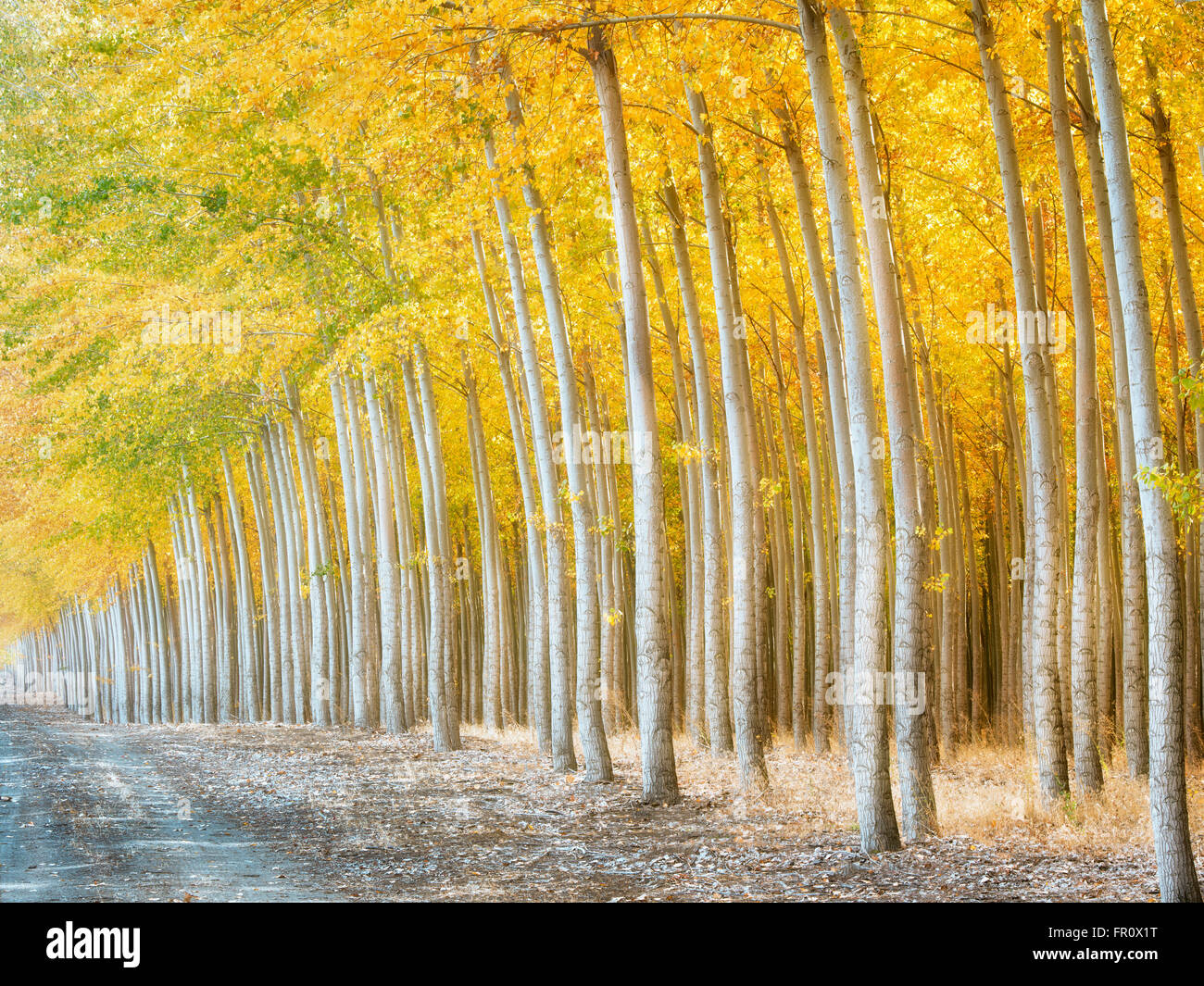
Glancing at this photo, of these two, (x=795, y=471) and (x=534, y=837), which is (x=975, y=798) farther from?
(x=795, y=471)

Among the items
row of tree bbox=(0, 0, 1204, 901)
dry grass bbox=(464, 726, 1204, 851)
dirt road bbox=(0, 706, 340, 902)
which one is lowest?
dry grass bbox=(464, 726, 1204, 851)

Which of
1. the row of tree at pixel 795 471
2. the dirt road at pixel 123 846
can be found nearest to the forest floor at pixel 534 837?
the dirt road at pixel 123 846

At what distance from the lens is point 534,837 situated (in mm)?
10625

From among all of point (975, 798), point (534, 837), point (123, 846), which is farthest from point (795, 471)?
point (123, 846)

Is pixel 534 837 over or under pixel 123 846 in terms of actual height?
under

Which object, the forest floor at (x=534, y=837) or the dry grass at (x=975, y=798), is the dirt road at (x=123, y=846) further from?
the dry grass at (x=975, y=798)

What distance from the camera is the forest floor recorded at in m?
8.09

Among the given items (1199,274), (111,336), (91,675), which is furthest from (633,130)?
(91,675)

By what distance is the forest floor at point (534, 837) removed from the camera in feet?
26.6

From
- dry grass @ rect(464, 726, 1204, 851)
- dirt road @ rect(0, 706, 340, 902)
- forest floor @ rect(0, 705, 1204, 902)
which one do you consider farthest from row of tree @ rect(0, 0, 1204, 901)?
dirt road @ rect(0, 706, 340, 902)

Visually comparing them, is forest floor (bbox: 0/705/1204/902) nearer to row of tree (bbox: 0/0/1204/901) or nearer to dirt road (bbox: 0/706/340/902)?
dirt road (bbox: 0/706/340/902)
